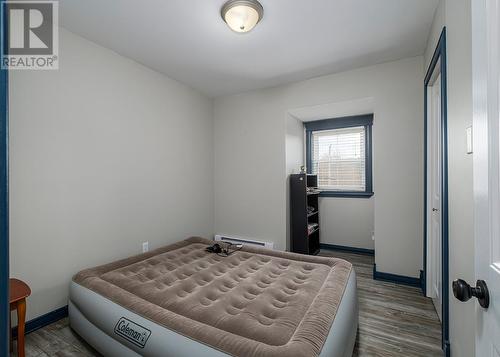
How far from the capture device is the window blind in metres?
3.86

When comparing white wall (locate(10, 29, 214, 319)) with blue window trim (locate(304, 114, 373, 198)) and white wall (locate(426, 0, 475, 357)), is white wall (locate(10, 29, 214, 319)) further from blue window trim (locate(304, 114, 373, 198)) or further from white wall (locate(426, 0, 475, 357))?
white wall (locate(426, 0, 475, 357))

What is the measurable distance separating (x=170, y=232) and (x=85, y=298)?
1.37 m

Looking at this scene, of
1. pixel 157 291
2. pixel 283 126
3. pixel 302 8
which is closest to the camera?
pixel 157 291

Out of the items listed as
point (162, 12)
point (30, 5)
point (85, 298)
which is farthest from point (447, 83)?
point (30, 5)

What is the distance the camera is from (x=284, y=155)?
3.40 m

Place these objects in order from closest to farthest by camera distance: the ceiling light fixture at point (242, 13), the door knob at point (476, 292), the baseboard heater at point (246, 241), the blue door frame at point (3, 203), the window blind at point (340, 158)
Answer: the blue door frame at point (3, 203)
the door knob at point (476, 292)
the ceiling light fixture at point (242, 13)
the baseboard heater at point (246, 241)
the window blind at point (340, 158)

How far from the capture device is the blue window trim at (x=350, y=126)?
3715 mm

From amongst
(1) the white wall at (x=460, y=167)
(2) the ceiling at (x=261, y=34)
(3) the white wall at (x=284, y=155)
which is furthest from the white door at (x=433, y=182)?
(1) the white wall at (x=460, y=167)

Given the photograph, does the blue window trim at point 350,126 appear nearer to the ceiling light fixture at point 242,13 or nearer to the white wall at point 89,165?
the white wall at point 89,165

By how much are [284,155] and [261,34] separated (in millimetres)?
1602

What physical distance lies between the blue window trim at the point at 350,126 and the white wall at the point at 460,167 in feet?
7.11

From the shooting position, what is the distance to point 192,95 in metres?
3.52

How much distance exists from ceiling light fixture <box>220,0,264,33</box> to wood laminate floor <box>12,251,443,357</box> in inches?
101

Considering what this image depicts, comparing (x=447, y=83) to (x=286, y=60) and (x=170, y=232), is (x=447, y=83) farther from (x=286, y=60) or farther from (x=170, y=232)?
(x=170, y=232)
